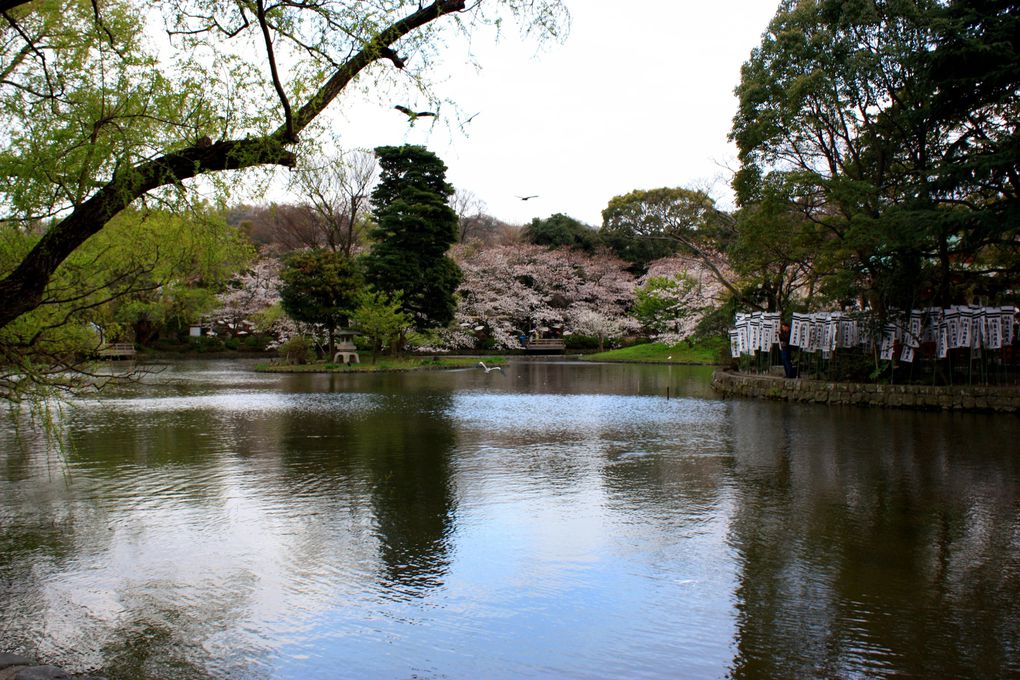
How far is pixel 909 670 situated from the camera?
12.1 ft

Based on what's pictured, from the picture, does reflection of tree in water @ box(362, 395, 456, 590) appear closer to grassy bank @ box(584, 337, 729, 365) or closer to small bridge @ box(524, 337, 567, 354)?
grassy bank @ box(584, 337, 729, 365)

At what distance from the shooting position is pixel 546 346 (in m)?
41.1

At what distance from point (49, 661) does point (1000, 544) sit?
6471 mm

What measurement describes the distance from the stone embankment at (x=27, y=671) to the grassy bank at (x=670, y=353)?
32030 millimetres

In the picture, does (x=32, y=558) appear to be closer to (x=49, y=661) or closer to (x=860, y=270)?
(x=49, y=661)

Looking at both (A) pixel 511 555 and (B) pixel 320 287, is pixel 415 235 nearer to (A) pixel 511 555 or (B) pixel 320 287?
(B) pixel 320 287

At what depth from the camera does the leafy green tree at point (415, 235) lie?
29578 millimetres

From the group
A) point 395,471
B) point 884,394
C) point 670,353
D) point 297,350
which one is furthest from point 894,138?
point 297,350

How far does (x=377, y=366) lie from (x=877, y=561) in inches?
941

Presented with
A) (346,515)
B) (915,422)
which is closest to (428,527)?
(346,515)

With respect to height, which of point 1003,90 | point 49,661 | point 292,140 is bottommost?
point 49,661

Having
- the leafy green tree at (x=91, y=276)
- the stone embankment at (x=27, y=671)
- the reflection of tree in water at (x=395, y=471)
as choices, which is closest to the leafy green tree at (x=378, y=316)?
the reflection of tree in water at (x=395, y=471)

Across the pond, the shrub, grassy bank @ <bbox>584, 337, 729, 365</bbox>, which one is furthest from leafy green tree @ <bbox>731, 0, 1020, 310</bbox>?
the shrub

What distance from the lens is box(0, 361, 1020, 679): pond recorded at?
13.0 feet
